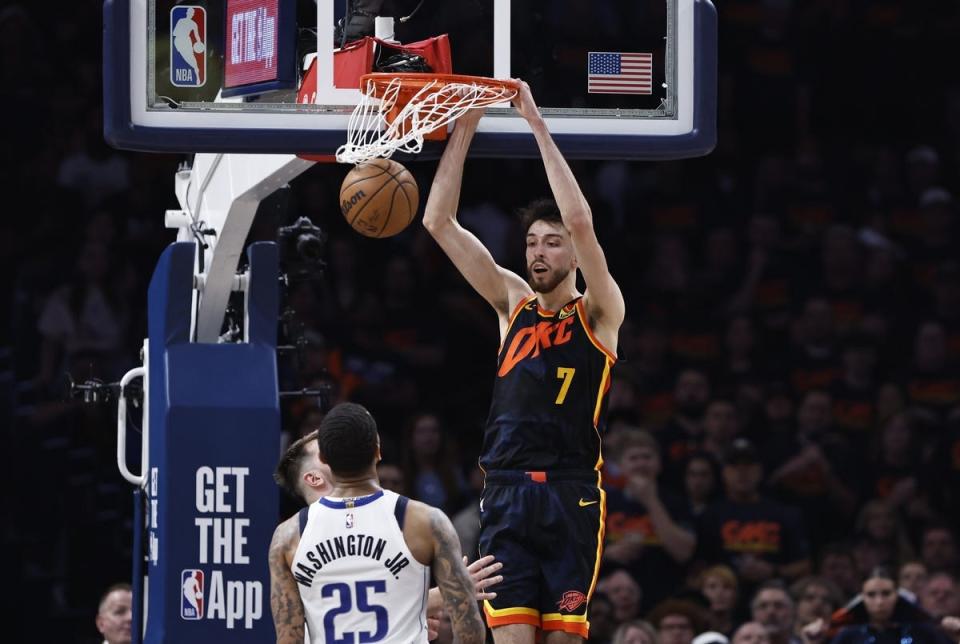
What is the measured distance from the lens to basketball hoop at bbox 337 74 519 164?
7.09 metres

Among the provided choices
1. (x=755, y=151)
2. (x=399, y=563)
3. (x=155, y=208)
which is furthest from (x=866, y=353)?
(x=399, y=563)

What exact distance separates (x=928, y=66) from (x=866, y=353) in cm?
399

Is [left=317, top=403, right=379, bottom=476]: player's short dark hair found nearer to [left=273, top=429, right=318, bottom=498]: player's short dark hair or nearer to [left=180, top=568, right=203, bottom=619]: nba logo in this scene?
[left=273, top=429, right=318, bottom=498]: player's short dark hair

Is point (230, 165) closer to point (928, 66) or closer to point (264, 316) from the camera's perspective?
point (264, 316)

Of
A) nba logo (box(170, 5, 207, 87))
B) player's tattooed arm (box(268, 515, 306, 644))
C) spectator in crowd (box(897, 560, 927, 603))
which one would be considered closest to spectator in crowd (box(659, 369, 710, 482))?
spectator in crowd (box(897, 560, 927, 603))

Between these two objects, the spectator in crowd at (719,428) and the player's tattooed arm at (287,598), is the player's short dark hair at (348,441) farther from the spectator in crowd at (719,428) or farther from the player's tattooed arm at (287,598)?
the spectator in crowd at (719,428)

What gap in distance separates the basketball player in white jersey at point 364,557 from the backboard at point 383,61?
4.73 ft

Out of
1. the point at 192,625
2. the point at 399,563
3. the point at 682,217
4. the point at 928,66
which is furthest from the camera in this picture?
the point at 928,66

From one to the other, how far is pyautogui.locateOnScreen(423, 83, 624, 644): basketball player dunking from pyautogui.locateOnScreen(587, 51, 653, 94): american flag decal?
1.40 ft

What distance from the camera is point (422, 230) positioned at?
47.3ft

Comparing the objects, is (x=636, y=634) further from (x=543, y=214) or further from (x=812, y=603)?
(x=543, y=214)

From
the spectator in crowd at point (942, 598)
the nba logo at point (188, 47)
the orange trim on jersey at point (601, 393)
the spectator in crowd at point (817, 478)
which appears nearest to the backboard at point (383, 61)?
the nba logo at point (188, 47)

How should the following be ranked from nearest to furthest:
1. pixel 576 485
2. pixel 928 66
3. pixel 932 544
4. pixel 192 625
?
pixel 576 485 → pixel 192 625 → pixel 932 544 → pixel 928 66

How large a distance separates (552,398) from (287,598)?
4.90 ft
